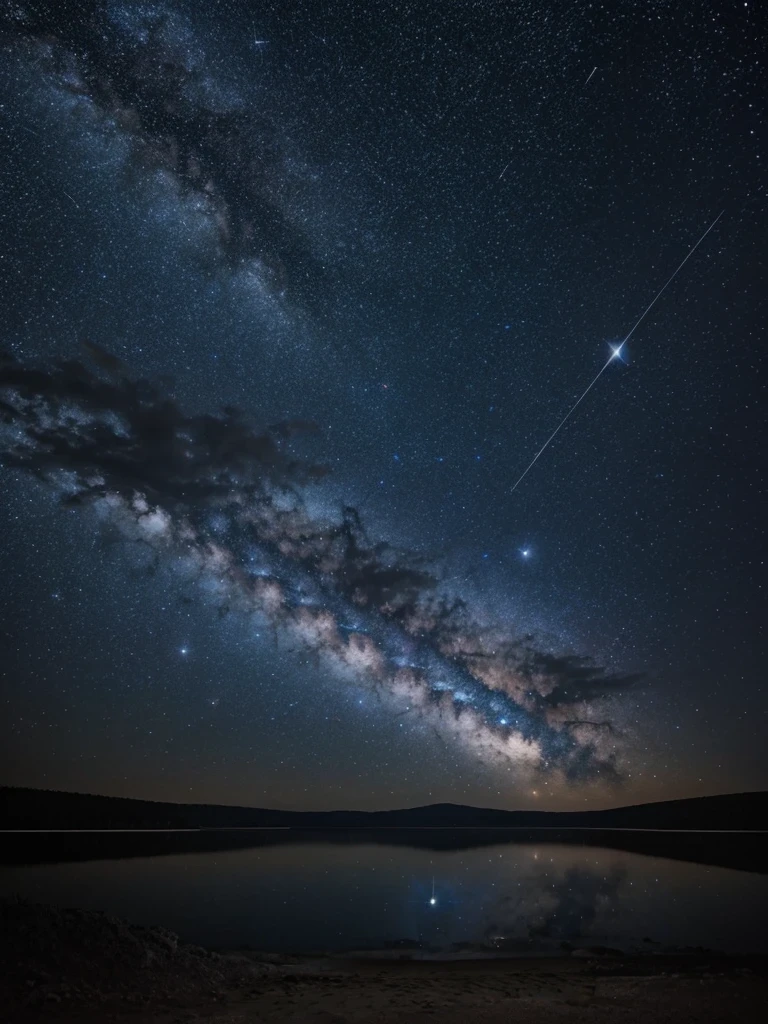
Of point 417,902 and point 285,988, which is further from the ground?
point 285,988

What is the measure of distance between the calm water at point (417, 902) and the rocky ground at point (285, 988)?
17.4 ft

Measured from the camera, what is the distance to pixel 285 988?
485 inches

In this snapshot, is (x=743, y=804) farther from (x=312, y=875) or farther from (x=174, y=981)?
(x=174, y=981)

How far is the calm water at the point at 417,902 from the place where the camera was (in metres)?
21.0

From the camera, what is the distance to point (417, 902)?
30.0 m

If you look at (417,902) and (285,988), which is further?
(417,902)

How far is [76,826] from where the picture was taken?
334 ft

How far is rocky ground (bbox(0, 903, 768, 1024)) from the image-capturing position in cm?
991

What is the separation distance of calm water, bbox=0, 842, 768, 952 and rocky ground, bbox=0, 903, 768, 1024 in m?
5.29

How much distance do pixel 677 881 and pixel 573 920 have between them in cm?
2047

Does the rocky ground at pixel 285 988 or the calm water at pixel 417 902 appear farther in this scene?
the calm water at pixel 417 902

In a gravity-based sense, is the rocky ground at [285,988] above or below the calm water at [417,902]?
above

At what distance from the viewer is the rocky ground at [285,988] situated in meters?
9.91

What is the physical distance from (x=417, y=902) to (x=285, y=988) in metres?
20.7
